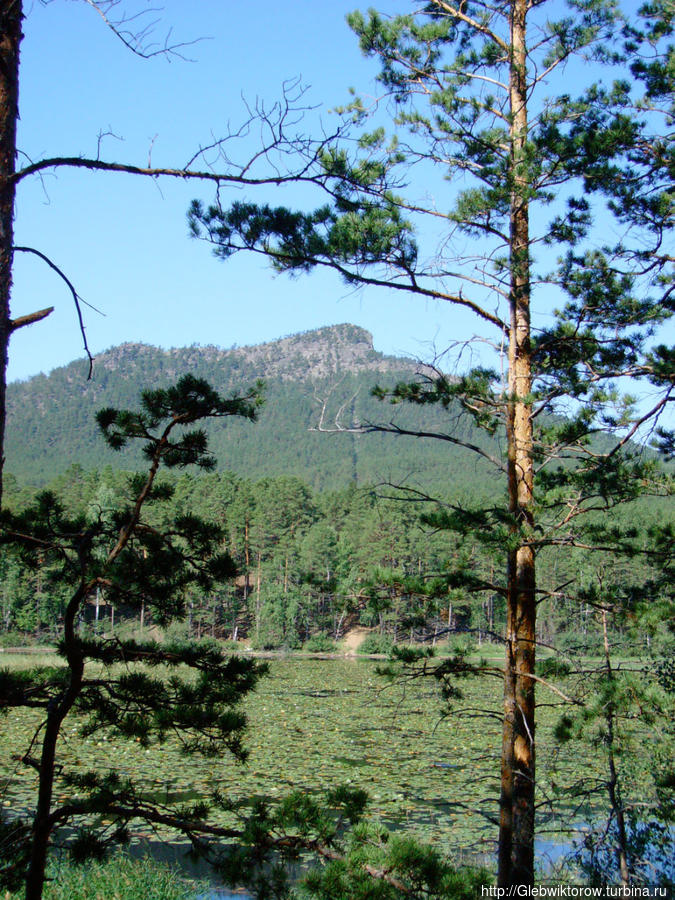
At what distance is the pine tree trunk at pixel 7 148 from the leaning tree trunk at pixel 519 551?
3.31 meters

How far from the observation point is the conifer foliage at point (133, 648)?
3137 mm

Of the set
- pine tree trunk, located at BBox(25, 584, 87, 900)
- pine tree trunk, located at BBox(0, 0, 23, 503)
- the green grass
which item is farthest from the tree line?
pine tree trunk, located at BBox(0, 0, 23, 503)

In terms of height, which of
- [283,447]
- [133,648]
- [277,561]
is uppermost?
[283,447]

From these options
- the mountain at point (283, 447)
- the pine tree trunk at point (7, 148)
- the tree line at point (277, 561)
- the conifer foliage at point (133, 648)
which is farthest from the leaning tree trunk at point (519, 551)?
the mountain at point (283, 447)

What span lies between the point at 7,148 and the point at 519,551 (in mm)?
3889

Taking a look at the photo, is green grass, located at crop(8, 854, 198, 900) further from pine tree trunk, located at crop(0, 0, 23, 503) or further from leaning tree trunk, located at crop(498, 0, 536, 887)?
pine tree trunk, located at crop(0, 0, 23, 503)

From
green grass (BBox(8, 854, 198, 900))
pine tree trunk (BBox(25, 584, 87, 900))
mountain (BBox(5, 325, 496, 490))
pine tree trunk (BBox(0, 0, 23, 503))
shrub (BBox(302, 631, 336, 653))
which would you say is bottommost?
shrub (BBox(302, 631, 336, 653))

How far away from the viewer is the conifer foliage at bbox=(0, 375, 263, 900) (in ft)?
10.3

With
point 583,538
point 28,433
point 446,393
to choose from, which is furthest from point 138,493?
point 28,433

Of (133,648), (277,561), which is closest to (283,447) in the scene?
(277,561)

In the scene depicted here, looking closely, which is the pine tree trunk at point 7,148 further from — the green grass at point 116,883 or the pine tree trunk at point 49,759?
the green grass at point 116,883

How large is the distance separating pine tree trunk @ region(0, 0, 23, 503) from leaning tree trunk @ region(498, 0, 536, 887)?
3.31 meters

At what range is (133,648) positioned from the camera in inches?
136

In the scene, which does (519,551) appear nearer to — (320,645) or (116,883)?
(116,883)
